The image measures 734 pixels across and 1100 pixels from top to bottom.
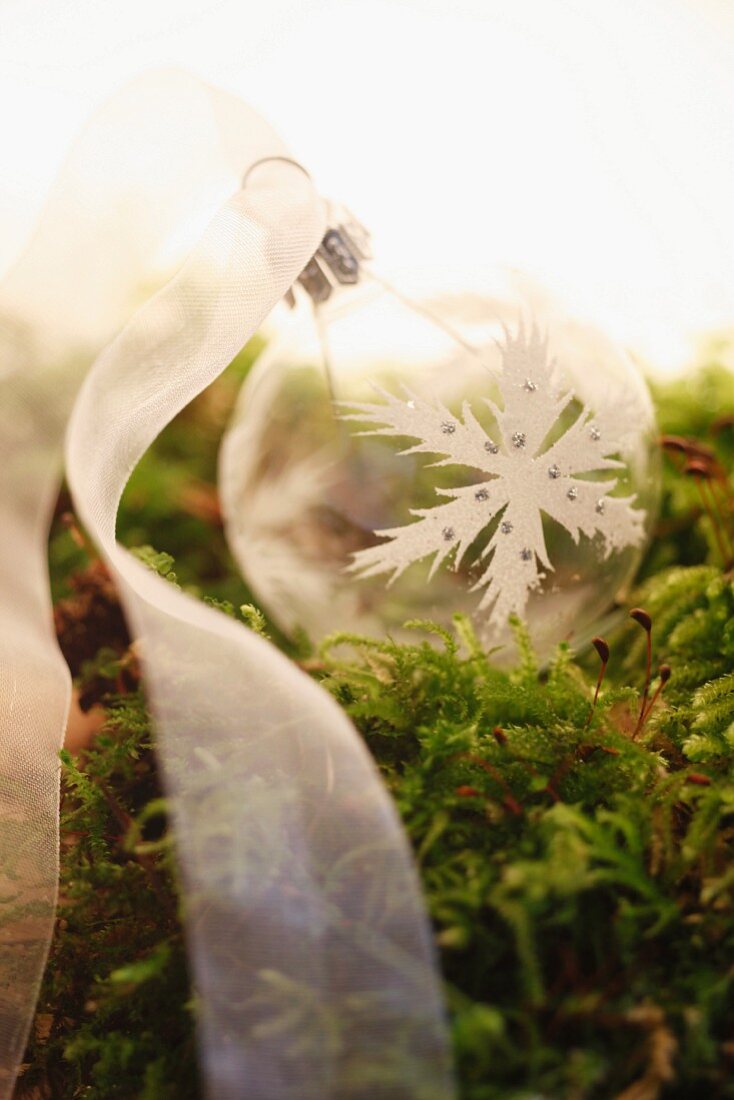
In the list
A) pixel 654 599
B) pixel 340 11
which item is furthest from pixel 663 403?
pixel 340 11

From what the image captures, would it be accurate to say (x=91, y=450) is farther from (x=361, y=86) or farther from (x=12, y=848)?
(x=361, y=86)

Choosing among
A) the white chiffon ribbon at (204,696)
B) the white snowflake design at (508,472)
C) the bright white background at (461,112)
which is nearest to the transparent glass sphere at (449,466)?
the white snowflake design at (508,472)

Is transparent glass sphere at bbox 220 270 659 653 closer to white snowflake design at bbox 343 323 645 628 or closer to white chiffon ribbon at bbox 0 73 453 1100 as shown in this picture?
white snowflake design at bbox 343 323 645 628

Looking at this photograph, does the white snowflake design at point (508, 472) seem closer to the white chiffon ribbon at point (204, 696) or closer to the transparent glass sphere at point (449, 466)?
the transparent glass sphere at point (449, 466)

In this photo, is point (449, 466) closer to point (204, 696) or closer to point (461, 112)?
point (204, 696)

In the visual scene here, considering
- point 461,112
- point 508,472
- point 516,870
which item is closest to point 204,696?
point 516,870

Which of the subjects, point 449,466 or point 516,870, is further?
point 449,466
